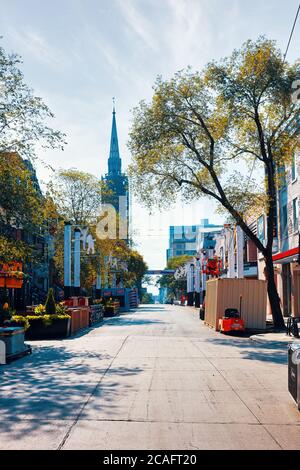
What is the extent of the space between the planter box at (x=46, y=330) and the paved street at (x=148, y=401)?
7.19 metres

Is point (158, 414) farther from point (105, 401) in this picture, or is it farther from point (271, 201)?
point (271, 201)

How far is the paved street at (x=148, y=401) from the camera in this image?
684 cm

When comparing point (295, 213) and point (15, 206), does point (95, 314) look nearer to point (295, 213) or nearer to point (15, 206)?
point (295, 213)

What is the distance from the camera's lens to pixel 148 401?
936cm

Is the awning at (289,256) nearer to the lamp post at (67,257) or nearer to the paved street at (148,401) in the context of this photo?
the paved street at (148,401)

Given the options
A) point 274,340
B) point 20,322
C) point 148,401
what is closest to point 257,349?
point 274,340

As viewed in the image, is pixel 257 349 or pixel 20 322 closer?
pixel 257 349

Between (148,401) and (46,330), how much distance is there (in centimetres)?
1588

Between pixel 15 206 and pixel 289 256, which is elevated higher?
pixel 15 206

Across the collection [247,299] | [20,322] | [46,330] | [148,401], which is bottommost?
[148,401]

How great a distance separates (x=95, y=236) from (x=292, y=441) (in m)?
45.2

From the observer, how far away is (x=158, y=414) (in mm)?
8297
